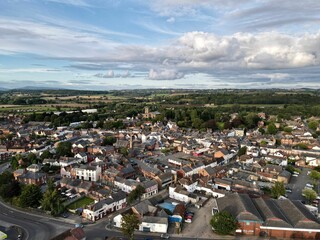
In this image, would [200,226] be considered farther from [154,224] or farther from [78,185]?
[78,185]

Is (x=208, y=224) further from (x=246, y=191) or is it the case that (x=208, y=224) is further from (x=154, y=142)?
(x=154, y=142)

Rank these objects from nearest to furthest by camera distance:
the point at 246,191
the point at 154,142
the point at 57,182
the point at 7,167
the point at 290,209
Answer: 1. the point at 290,209
2. the point at 246,191
3. the point at 57,182
4. the point at 7,167
5. the point at 154,142

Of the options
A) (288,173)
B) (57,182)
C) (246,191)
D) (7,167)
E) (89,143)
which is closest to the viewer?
(246,191)

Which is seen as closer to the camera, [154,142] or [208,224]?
[208,224]

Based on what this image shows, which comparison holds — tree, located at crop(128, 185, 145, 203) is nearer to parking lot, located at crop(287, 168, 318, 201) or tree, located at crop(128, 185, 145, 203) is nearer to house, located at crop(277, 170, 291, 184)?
parking lot, located at crop(287, 168, 318, 201)

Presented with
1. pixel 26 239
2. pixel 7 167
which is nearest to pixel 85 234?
pixel 26 239

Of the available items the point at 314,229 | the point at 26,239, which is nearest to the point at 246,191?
the point at 314,229
